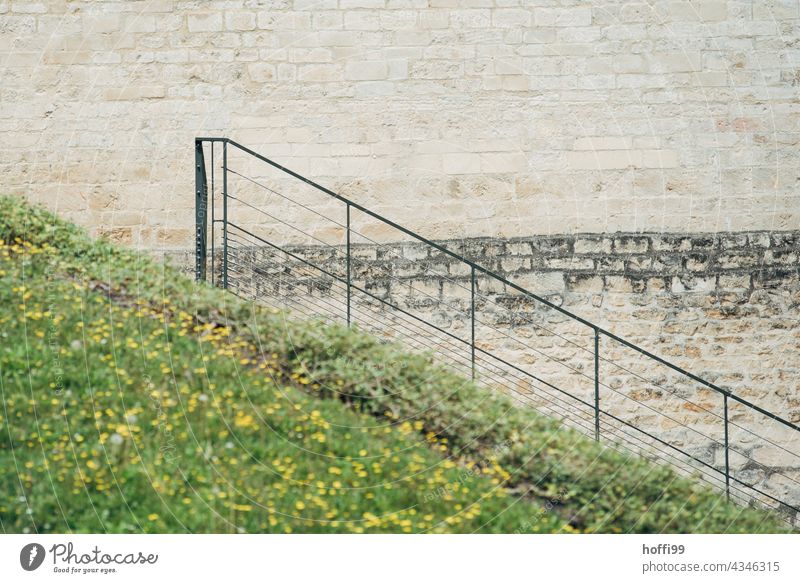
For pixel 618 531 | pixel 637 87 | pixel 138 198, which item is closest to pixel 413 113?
pixel 637 87

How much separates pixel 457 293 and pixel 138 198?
9.93ft

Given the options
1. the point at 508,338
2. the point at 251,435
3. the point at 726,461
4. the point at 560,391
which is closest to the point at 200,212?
the point at 508,338

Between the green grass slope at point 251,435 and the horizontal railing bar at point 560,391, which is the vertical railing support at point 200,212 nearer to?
the horizontal railing bar at point 560,391

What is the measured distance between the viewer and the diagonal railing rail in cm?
811

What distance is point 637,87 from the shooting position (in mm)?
8242

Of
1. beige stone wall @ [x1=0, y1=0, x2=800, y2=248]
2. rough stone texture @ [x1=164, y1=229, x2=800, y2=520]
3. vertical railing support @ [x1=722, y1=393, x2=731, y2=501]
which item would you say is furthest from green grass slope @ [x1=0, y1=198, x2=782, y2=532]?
beige stone wall @ [x1=0, y1=0, x2=800, y2=248]

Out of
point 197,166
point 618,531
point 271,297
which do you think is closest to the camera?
point 618,531

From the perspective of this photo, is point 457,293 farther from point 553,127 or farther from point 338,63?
point 338,63

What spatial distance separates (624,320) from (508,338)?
3.40 feet

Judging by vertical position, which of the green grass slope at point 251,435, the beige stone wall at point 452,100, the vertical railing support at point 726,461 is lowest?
the vertical railing support at point 726,461

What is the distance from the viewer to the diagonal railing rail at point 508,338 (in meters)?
8.11

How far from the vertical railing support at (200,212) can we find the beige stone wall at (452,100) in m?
0.45
